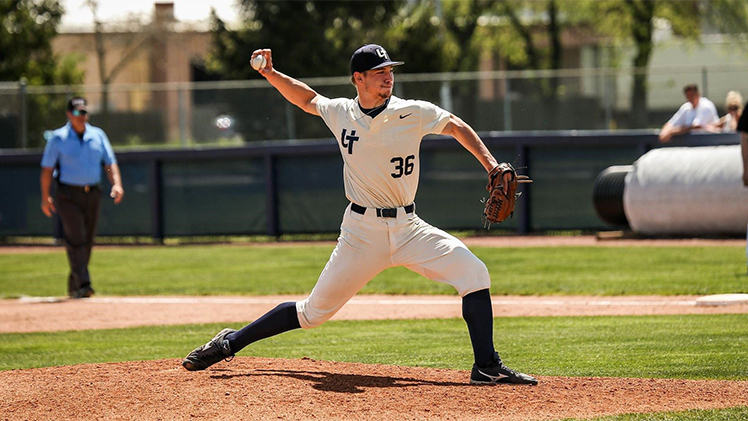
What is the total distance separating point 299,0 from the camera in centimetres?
3497

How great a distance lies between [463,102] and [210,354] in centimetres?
1603

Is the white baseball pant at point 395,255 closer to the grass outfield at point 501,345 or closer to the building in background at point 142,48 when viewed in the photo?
the grass outfield at point 501,345

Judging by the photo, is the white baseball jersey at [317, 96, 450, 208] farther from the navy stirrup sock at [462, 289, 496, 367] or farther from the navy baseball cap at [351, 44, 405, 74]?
the navy stirrup sock at [462, 289, 496, 367]

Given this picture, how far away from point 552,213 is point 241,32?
19.7 meters

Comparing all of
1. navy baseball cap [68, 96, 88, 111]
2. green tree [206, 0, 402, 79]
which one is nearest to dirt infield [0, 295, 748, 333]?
navy baseball cap [68, 96, 88, 111]

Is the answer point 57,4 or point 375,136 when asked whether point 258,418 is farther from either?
point 57,4

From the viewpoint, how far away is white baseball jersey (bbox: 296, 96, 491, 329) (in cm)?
595

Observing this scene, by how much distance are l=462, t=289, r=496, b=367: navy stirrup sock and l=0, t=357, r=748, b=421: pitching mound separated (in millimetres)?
184

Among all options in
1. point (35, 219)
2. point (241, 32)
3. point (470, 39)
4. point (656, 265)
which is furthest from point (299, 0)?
point (656, 265)

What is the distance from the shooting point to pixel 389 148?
234 inches

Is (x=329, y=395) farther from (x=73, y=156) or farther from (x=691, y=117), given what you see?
(x=691, y=117)

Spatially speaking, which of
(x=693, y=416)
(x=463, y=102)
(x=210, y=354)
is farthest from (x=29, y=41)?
(x=693, y=416)

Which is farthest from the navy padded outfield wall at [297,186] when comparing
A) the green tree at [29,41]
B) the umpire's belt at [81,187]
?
the green tree at [29,41]

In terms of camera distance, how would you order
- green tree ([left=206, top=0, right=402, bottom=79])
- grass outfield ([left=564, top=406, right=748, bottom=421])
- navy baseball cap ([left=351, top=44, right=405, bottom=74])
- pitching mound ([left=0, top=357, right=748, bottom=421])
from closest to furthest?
grass outfield ([left=564, top=406, right=748, bottom=421])
pitching mound ([left=0, top=357, right=748, bottom=421])
navy baseball cap ([left=351, top=44, right=405, bottom=74])
green tree ([left=206, top=0, right=402, bottom=79])
